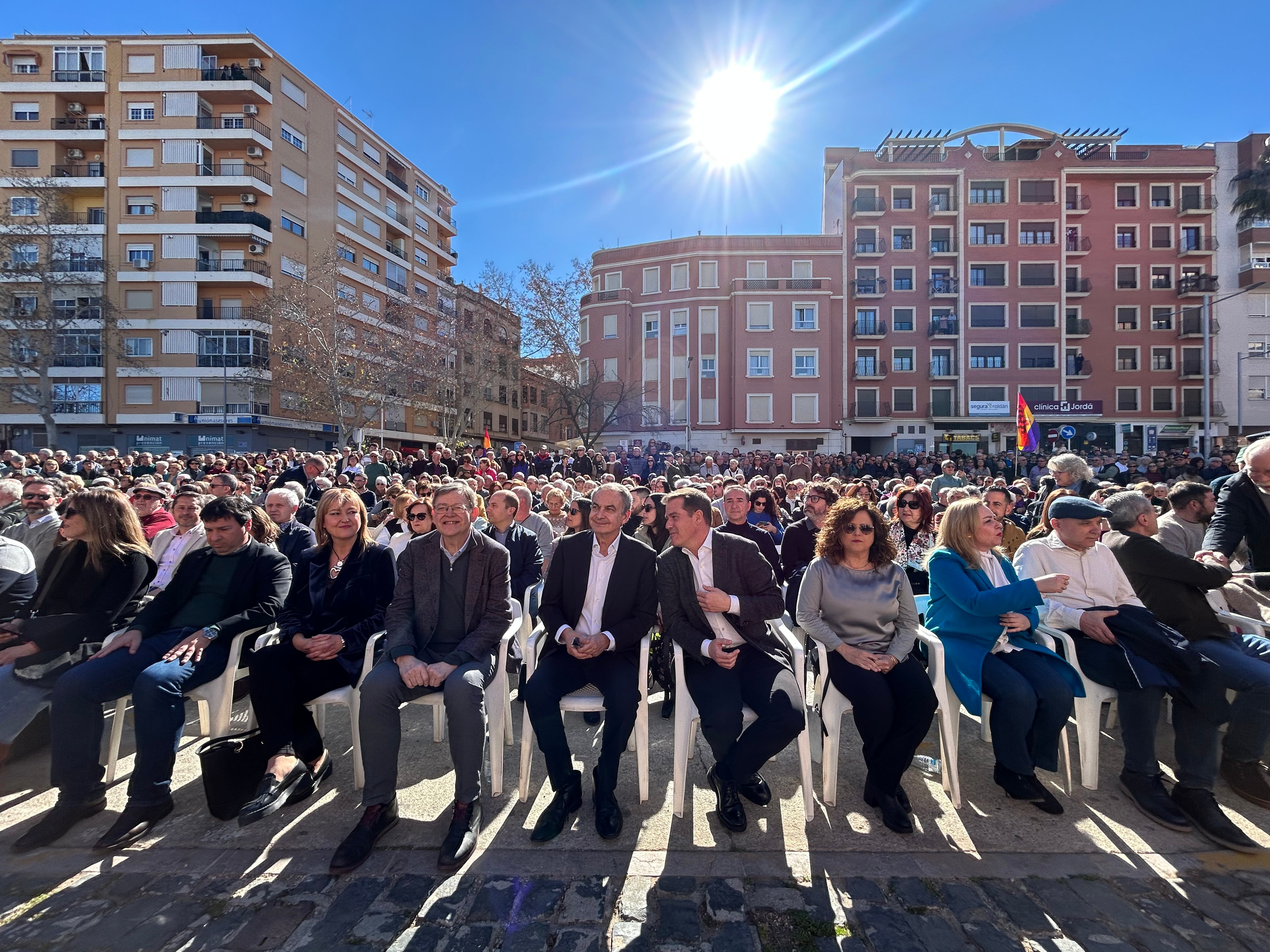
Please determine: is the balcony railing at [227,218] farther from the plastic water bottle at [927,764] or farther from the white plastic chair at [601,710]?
the plastic water bottle at [927,764]

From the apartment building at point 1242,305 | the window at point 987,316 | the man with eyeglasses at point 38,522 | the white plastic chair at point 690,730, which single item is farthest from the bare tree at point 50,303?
the apartment building at point 1242,305

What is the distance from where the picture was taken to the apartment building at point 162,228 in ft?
102

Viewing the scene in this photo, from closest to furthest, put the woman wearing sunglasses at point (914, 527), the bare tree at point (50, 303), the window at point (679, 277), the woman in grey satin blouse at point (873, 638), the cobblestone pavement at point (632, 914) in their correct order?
the cobblestone pavement at point (632, 914) < the woman in grey satin blouse at point (873, 638) < the woman wearing sunglasses at point (914, 527) < the bare tree at point (50, 303) < the window at point (679, 277)

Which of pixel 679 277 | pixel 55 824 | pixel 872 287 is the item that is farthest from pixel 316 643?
pixel 872 287

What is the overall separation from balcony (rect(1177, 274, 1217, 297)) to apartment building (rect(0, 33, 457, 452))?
4221 centimetres

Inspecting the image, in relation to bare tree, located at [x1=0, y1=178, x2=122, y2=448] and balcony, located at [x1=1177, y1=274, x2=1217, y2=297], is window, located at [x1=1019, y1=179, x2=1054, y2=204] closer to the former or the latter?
balcony, located at [x1=1177, y1=274, x2=1217, y2=297]

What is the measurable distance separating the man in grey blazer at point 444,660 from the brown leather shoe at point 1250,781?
13.0 ft

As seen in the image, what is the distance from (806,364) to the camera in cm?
3662

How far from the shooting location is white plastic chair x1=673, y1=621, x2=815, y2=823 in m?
3.07

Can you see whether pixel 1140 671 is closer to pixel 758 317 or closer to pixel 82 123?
pixel 758 317

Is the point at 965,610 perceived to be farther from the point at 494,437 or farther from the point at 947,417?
the point at 494,437

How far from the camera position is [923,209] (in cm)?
3653

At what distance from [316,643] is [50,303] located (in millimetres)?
37165

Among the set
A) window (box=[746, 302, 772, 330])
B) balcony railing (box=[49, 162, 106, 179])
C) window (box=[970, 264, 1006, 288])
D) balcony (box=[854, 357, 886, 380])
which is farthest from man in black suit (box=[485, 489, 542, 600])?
balcony railing (box=[49, 162, 106, 179])
